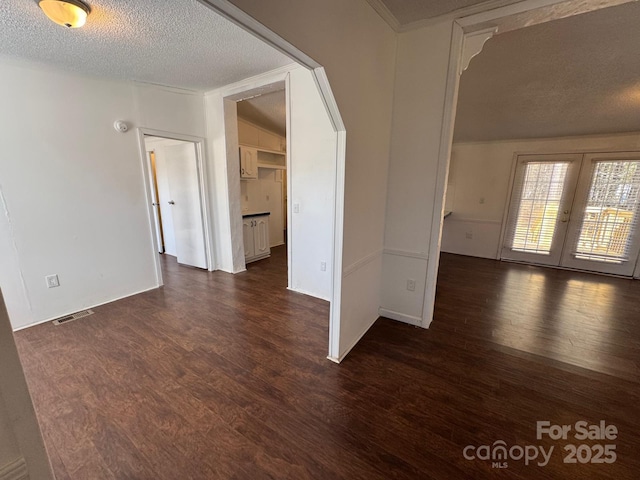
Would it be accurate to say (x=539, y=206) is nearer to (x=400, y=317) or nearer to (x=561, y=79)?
(x=561, y=79)

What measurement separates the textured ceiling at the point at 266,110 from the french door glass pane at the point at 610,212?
5.12 m

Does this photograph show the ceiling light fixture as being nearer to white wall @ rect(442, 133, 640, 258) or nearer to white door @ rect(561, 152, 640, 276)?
white wall @ rect(442, 133, 640, 258)

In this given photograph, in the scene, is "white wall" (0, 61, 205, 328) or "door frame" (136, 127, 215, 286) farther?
"door frame" (136, 127, 215, 286)

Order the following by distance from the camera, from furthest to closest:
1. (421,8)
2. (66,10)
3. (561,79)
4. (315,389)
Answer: (561,79), (421,8), (315,389), (66,10)

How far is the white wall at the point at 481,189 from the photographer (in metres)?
4.66

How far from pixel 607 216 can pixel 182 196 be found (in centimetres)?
675

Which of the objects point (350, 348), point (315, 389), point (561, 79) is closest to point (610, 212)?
point (561, 79)

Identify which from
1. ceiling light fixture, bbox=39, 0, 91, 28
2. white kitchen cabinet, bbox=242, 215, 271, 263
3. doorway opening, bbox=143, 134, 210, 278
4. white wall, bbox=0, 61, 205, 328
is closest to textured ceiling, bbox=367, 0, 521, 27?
ceiling light fixture, bbox=39, 0, 91, 28

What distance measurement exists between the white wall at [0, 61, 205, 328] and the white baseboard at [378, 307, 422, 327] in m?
2.95

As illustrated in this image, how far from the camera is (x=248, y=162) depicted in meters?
4.70

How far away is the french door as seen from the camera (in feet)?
13.3

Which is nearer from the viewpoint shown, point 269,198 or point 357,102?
point 357,102

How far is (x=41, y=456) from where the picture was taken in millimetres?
699

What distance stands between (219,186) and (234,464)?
3.39m
